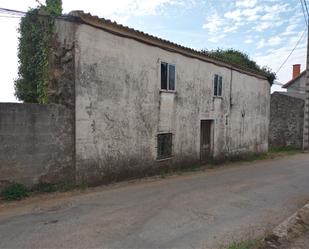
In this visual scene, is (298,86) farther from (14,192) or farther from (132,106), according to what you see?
(14,192)

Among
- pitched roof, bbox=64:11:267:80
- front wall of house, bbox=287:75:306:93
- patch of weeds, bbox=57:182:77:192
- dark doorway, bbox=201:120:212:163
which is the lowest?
patch of weeds, bbox=57:182:77:192

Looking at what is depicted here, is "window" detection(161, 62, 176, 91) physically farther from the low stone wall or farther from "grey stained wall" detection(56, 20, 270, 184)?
the low stone wall

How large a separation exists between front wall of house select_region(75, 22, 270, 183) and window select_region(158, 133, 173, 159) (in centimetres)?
23

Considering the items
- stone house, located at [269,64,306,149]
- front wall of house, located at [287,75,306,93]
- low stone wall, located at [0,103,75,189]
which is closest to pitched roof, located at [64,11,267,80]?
low stone wall, located at [0,103,75,189]

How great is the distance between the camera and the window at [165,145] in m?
12.3

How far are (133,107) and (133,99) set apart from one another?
0.26 metres

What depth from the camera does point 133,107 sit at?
10.8 m

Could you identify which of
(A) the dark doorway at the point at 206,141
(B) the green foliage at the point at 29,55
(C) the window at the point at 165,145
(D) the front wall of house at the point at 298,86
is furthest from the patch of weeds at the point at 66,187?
(D) the front wall of house at the point at 298,86

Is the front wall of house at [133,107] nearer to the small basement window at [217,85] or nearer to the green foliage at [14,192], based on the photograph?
the small basement window at [217,85]

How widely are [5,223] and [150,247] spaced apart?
2.82m

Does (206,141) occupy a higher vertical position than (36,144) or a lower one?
lower

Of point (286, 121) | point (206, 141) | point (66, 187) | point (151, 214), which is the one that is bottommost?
point (151, 214)

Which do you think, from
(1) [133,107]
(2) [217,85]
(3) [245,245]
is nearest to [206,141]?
(2) [217,85]

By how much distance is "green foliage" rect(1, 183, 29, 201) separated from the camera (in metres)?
7.64
